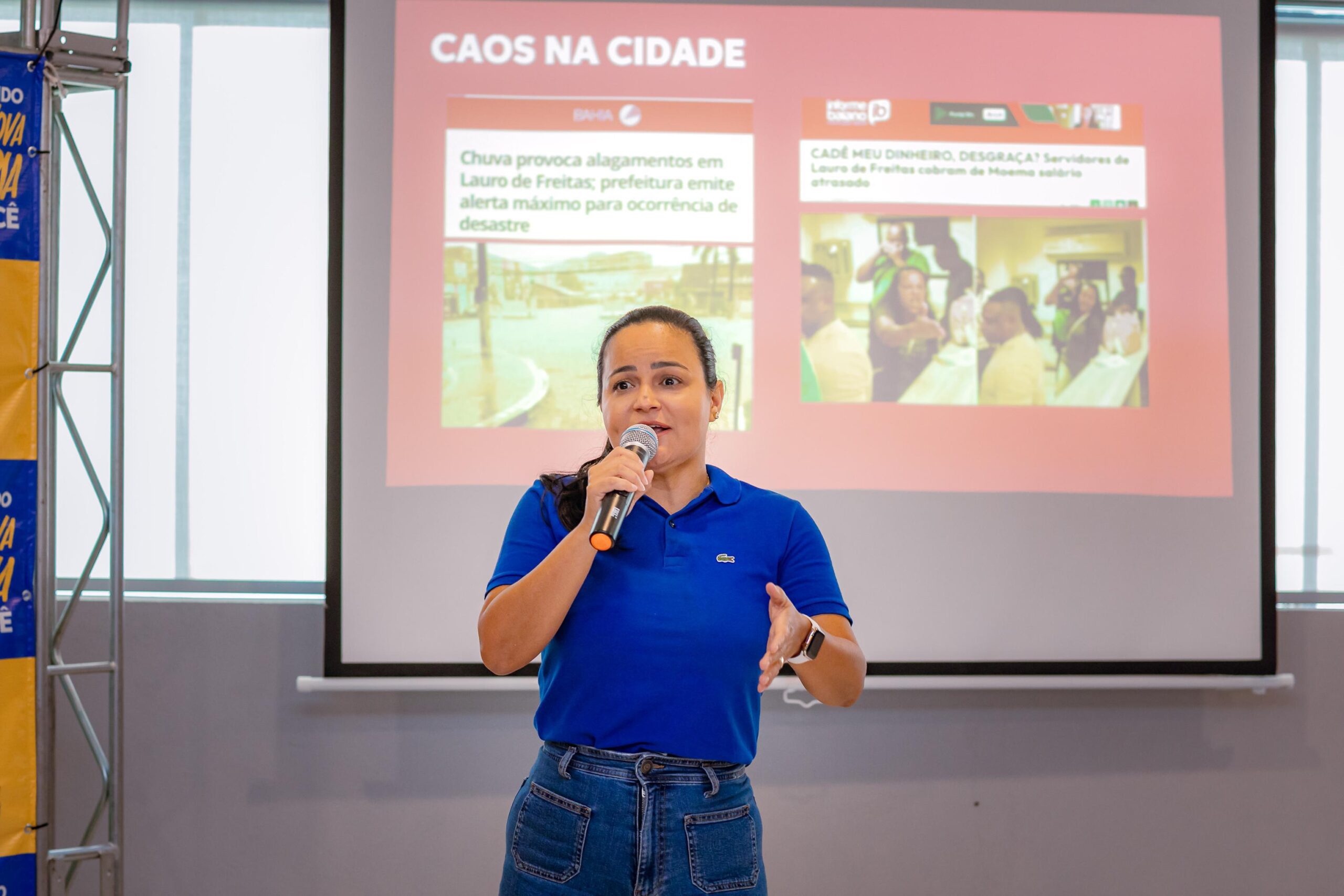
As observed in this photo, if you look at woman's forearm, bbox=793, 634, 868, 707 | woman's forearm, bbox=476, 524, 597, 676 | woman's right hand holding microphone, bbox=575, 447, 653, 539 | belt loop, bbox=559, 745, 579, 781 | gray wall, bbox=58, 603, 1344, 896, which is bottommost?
gray wall, bbox=58, 603, 1344, 896

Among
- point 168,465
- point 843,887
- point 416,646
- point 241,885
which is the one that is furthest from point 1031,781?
point 168,465

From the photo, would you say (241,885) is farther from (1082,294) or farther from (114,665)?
(1082,294)

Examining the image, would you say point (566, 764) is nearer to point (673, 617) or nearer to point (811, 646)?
point (673, 617)

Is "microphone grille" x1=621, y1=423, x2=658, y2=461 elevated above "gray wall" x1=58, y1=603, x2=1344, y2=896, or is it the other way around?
"microphone grille" x1=621, y1=423, x2=658, y2=461

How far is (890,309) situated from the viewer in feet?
8.77

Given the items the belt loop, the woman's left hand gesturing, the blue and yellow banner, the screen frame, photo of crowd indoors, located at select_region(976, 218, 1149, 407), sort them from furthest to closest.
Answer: photo of crowd indoors, located at select_region(976, 218, 1149, 407) < the screen frame < the blue and yellow banner < the belt loop < the woman's left hand gesturing

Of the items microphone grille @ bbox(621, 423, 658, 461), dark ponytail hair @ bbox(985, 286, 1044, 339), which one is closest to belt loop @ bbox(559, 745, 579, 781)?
microphone grille @ bbox(621, 423, 658, 461)

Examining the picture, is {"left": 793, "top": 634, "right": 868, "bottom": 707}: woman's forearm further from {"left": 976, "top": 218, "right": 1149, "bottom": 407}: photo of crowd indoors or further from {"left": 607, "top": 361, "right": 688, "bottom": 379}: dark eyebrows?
{"left": 976, "top": 218, "right": 1149, "bottom": 407}: photo of crowd indoors

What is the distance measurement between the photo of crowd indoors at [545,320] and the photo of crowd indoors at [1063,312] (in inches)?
29.6

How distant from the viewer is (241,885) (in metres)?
2.77

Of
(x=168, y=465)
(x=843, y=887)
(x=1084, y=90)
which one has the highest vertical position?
(x=1084, y=90)

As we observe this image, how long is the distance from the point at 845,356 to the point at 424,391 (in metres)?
1.22

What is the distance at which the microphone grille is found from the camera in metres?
1.25

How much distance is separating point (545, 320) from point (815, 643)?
65.2 inches
